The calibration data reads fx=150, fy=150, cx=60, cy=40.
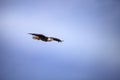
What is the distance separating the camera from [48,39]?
1869mm

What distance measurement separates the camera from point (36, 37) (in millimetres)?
1857

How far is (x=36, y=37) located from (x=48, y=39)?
150 mm
